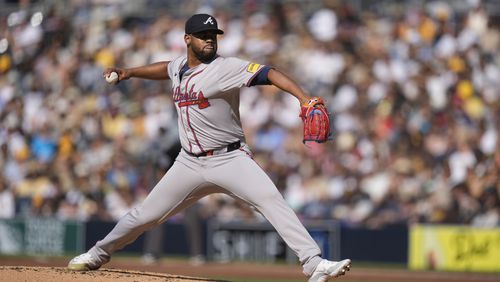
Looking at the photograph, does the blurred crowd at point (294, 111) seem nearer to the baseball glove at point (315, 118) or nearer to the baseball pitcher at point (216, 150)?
the baseball pitcher at point (216, 150)

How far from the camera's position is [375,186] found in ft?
51.0

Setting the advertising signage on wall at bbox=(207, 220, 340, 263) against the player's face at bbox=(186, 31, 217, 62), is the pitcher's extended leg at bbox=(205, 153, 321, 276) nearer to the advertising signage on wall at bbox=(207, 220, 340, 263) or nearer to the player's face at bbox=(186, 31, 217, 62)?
the player's face at bbox=(186, 31, 217, 62)

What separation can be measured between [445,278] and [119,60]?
820cm

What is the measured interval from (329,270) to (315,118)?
3.48 ft

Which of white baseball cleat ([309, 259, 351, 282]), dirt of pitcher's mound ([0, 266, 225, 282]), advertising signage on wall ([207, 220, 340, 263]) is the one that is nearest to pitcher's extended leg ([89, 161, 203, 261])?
dirt of pitcher's mound ([0, 266, 225, 282])

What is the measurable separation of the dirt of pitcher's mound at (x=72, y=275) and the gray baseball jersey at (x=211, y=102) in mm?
1115

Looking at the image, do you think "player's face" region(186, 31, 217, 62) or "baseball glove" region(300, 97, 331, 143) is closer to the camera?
"baseball glove" region(300, 97, 331, 143)

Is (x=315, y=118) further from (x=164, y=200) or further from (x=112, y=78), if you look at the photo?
(x=112, y=78)

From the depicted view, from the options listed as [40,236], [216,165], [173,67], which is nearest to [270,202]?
[216,165]

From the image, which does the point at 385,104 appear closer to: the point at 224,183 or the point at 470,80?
the point at 470,80

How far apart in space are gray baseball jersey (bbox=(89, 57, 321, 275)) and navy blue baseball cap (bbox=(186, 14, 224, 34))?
0.86 feet

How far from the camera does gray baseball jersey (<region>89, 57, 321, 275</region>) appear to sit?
7.38 metres

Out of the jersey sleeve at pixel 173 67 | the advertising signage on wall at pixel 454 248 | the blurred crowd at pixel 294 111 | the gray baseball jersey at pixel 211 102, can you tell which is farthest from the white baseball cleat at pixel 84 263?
the advertising signage on wall at pixel 454 248

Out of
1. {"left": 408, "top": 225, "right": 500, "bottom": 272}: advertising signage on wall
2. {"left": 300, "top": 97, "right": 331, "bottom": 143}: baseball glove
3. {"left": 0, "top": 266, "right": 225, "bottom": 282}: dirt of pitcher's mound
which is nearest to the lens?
{"left": 300, "top": 97, "right": 331, "bottom": 143}: baseball glove
